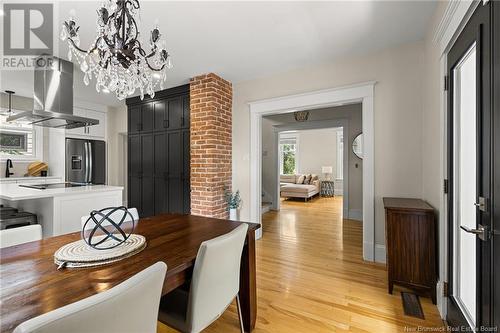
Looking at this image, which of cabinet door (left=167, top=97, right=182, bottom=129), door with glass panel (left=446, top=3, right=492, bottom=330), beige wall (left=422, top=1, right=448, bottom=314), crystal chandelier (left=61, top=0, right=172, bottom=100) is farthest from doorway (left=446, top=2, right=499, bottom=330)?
cabinet door (left=167, top=97, right=182, bottom=129)

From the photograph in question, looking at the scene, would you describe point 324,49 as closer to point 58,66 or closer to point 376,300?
point 376,300

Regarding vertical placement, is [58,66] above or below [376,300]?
above

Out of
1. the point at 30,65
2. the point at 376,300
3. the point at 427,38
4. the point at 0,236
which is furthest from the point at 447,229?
the point at 30,65

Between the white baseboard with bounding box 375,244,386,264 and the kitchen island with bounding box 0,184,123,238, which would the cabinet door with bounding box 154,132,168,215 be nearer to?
the kitchen island with bounding box 0,184,123,238

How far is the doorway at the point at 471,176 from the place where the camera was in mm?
1108

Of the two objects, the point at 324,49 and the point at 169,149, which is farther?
the point at 169,149

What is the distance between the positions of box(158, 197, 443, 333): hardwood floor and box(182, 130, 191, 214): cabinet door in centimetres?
140

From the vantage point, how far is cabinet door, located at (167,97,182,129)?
4074 millimetres

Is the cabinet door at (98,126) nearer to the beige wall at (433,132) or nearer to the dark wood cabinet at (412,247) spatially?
the dark wood cabinet at (412,247)

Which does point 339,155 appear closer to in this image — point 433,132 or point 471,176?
point 433,132

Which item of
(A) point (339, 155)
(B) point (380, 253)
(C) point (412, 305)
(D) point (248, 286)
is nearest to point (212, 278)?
(D) point (248, 286)

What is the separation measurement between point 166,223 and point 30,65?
3.21m

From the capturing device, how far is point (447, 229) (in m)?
1.73

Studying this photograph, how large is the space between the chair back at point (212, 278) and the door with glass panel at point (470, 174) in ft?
4.11
